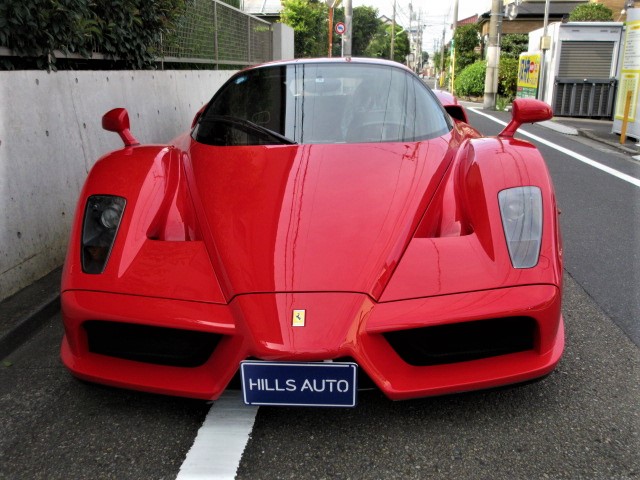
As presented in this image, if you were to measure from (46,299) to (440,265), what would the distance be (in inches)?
83.3

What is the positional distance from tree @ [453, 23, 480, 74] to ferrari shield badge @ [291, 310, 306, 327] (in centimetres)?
3212

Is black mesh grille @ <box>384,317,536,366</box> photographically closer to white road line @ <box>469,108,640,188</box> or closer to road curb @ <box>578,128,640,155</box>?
white road line @ <box>469,108,640,188</box>

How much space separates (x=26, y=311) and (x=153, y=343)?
1.32 metres

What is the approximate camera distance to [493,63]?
18.1 m

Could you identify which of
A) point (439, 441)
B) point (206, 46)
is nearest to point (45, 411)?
point (439, 441)

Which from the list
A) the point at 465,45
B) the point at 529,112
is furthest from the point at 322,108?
the point at 465,45

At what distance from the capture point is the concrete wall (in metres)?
3.10

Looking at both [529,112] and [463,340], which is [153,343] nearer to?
[463,340]

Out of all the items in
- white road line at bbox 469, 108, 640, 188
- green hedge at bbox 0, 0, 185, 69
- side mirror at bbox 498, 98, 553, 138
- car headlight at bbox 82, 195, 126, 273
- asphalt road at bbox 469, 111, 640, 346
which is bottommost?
asphalt road at bbox 469, 111, 640, 346

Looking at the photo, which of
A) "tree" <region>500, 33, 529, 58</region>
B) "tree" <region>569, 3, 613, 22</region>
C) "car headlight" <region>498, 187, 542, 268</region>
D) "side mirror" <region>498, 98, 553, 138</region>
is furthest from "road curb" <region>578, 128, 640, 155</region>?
"tree" <region>500, 33, 529, 58</region>

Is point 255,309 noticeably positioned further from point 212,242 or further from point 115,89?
point 115,89

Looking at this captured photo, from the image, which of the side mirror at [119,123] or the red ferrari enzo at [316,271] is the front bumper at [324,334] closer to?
the red ferrari enzo at [316,271]

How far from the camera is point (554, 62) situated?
13.8m

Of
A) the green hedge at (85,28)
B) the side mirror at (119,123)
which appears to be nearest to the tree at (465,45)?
the green hedge at (85,28)
